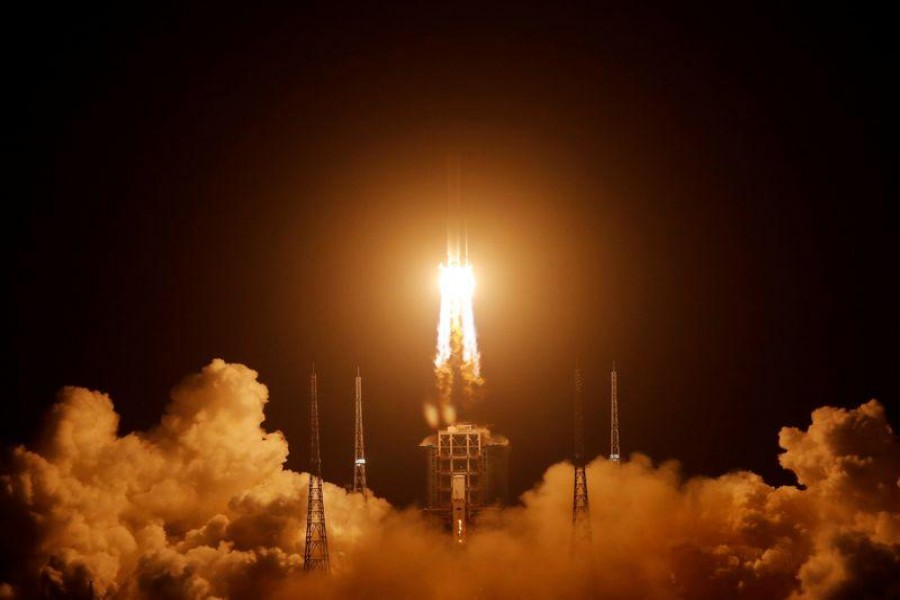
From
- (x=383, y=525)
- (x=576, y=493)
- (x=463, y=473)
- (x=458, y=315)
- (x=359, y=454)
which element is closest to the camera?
(x=576, y=493)

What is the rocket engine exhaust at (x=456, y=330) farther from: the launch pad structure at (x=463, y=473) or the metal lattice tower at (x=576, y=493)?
the metal lattice tower at (x=576, y=493)

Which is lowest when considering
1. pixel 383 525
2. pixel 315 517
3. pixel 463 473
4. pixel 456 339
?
pixel 315 517

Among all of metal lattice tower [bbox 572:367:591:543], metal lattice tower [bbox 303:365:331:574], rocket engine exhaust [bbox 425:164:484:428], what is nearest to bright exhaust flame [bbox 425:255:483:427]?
rocket engine exhaust [bbox 425:164:484:428]

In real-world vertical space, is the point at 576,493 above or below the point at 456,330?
below

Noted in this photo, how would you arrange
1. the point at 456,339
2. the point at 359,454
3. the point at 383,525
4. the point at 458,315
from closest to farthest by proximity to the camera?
the point at 383,525 → the point at 458,315 → the point at 456,339 → the point at 359,454

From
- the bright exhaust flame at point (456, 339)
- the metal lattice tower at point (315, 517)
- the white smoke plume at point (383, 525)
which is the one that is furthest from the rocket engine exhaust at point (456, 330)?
the metal lattice tower at point (315, 517)

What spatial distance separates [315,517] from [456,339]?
30.9ft

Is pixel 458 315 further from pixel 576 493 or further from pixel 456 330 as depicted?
pixel 576 493

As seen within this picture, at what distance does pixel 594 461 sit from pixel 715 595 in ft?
29.9

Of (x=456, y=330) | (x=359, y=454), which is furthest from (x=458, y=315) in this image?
(x=359, y=454)

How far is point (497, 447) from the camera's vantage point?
72.6 metres

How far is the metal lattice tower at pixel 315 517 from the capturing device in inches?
2559

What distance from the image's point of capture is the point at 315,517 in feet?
223

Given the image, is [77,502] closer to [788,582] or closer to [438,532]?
[438,532]
